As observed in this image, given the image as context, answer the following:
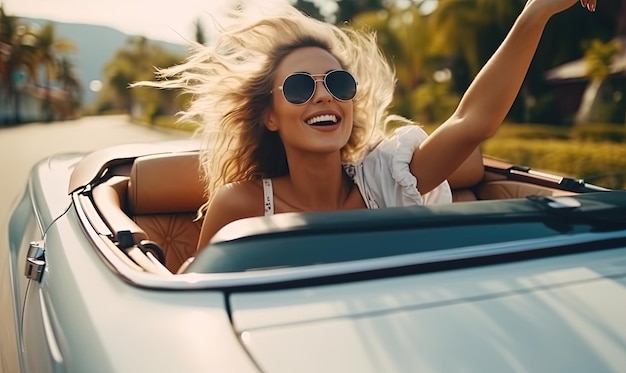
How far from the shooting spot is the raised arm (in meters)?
2.00

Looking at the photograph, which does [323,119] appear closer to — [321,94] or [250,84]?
[321,94]

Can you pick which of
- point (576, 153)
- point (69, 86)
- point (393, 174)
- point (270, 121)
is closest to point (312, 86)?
point (270, 121)

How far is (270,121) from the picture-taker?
7.74ft

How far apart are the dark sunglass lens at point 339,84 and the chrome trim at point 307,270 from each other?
77 cm

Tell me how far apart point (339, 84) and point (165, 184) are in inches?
38.0

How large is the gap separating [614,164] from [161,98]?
4602 cm

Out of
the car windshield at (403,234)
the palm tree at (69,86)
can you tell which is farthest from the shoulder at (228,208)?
the palm tree at (69,86)

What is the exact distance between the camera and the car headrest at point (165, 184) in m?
2.70

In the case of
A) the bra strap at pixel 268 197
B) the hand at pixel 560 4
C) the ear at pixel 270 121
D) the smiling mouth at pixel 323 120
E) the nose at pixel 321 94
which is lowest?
the bra strap at pixel 268 197

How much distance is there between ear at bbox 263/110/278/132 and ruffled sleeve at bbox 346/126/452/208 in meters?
0.30

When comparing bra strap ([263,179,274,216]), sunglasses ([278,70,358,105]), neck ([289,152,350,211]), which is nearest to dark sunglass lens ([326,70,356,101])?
sunglasses ([278,70,358,105])

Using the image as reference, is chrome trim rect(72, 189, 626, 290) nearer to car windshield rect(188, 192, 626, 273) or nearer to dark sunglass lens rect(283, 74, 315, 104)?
car windshield rect(188, 192, 626, 273)

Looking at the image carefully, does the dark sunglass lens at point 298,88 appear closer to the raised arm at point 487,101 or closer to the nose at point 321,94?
the nose at point 321,94

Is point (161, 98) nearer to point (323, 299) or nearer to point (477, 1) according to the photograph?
point (477, 1)
